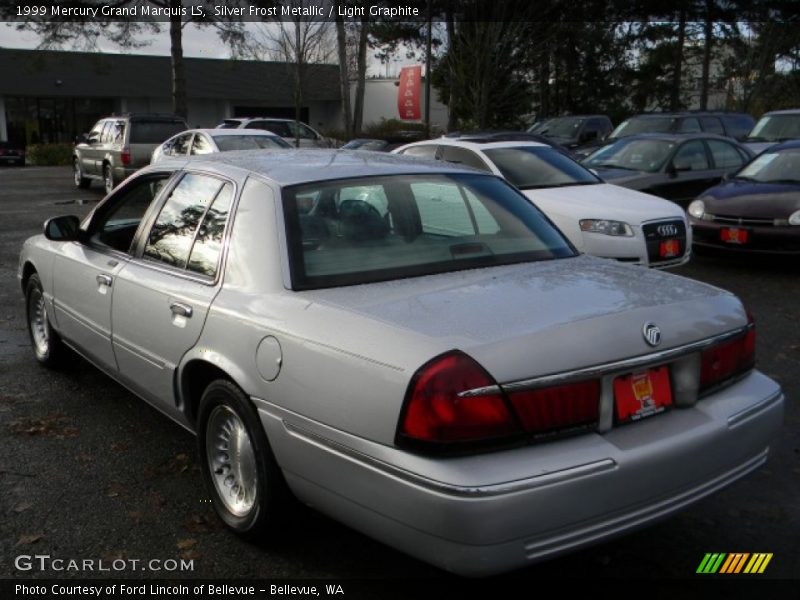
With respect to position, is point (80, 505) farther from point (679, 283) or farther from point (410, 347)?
point (679, 283)

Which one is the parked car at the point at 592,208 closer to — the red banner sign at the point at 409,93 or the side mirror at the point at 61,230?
the side mirror at the point at 61,230

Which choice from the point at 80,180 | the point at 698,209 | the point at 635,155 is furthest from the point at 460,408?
the point at 80,180

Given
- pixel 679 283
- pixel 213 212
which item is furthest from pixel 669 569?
pixel 213 212

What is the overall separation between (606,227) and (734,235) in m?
2.02

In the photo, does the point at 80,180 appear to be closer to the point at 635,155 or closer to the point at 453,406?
the point at 635,155

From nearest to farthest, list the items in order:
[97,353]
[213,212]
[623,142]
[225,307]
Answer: [225,307]
[213,212]
[97,353]
[623,142]

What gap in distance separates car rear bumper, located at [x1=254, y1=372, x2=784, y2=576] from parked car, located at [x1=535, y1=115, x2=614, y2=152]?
1981 cm

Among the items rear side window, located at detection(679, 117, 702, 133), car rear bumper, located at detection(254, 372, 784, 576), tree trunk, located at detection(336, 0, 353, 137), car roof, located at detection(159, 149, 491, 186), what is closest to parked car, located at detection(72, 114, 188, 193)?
rear side window, located at detection(679, 117, 702, 133)

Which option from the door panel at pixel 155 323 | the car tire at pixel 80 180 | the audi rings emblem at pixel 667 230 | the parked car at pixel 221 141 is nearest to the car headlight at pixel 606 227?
the audi rings emblem at pixel 667 230

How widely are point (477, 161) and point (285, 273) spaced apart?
6955 mm

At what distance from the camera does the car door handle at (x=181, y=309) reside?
3.65m

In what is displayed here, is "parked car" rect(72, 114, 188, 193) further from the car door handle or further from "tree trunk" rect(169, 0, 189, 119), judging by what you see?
the car door handle

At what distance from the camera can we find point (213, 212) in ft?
12.6

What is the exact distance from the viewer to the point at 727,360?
3.25 meters
